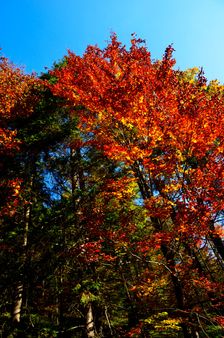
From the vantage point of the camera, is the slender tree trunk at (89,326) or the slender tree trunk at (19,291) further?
the slender tree trunk at (89,326)

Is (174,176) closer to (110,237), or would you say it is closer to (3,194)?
(110,237)

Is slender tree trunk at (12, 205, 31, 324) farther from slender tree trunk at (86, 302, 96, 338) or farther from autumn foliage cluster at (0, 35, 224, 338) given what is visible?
slender tree trunk at (86, 302, 96, 338)

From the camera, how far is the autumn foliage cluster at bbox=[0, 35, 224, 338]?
8820mm

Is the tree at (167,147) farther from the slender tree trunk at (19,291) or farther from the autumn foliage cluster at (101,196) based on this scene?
the slender tree trunk at (19,291)

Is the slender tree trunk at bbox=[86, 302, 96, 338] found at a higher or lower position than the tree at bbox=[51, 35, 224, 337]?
lower

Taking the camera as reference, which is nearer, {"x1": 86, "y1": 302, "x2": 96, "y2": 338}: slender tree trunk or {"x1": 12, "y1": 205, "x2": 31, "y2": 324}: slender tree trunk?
{"x1": 12, "y1": 205, "x2": 31, "y2": 324}: slender tree trunk

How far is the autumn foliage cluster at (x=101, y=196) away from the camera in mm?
8820

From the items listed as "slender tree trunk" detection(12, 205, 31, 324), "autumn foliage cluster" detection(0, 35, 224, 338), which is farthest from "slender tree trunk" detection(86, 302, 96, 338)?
"slender tree trunk" detection(12, 205, 31, 324)

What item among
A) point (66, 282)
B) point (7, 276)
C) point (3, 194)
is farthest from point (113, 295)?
point (3, 194)

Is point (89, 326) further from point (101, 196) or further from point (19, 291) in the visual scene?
point (101, 196)

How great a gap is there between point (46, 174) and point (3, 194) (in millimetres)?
2559

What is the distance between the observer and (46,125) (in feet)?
41.5

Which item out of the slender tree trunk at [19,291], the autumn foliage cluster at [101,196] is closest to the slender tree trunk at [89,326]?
the autumn foliage cluster at [101,196]

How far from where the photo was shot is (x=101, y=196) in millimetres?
11570
